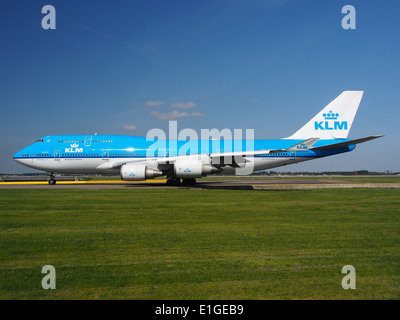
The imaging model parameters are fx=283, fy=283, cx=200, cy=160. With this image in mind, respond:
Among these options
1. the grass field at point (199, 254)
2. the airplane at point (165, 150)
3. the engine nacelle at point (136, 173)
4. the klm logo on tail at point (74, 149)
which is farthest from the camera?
the klm logo on tail at point (74, 149)

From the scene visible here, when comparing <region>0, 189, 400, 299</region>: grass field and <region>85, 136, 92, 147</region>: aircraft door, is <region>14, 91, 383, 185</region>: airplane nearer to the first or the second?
<region>85, 136, 92, 147</region>: aircraft door

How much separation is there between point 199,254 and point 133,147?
22.2m

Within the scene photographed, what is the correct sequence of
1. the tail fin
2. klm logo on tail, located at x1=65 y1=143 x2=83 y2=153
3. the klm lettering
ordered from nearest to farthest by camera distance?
the tail fin < klm logo on tail, located at x1=65 y1=143 x2=83 y2=153 < the klm lettering

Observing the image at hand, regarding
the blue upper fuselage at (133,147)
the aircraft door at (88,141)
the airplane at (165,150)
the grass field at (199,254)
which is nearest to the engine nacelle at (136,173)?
the airplane at (165,150)

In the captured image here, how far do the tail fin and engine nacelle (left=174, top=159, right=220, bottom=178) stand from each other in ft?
40.0

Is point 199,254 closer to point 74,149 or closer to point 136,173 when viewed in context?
point 136,173

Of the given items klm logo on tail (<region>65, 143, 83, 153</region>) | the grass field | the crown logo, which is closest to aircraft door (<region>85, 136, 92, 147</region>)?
klm logo on tail (<region>65, 143, 83, 153</region>)

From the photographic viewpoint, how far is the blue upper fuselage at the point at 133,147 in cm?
2638

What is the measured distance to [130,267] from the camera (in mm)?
4797

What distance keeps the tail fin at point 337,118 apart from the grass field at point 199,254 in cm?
1928

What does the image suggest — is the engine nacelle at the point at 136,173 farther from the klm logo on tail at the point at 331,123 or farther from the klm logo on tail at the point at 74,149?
the klm logo on tail at the point at 331,123

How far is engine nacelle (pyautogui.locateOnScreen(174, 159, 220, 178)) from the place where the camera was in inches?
885
